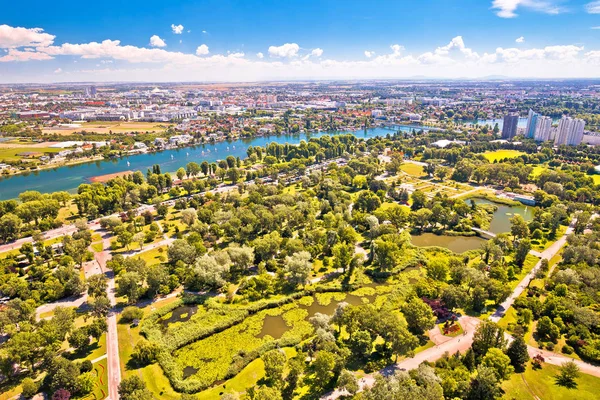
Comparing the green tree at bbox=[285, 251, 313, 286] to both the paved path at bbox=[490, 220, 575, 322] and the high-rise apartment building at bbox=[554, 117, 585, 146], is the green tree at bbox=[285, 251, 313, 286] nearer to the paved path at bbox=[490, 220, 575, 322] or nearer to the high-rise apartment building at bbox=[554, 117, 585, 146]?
the paved path at bbox=[490, 220, 575, 322]

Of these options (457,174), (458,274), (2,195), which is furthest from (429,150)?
(2,195)

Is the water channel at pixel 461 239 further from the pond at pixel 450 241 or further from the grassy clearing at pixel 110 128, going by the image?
the grassy clearing at pixel 110 128

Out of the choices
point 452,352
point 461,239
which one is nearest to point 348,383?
point 452,352

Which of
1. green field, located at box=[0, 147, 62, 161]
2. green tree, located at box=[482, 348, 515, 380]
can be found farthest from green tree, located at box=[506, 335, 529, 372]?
green field, located at box=[0, 147, 62, 161]

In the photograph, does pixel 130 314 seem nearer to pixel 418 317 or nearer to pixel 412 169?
pixel 418 317

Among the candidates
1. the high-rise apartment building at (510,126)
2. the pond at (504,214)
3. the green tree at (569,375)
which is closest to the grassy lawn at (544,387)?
the green tree at (569,375)

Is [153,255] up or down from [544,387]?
up
